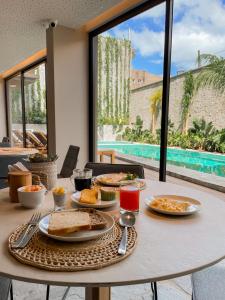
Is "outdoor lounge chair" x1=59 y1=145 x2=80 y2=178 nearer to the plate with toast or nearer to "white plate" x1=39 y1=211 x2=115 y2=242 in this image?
the plate with toast

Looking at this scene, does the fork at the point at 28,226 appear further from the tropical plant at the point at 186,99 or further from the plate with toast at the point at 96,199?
the tropical plant at the point at 186,99

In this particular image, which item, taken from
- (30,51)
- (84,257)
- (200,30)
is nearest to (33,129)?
(30,51)

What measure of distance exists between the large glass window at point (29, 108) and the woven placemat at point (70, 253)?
432cm

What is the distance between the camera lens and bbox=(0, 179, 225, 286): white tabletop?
0.61 metres

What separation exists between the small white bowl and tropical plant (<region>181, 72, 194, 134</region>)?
2.00 metres

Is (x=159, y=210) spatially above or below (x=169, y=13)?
below

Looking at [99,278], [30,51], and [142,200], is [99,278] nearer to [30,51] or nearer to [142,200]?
[142,200]

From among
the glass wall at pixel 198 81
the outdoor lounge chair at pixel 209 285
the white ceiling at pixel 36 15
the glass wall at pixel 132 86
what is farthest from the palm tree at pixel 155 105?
the outdoor lounge chair at pixel 209 285

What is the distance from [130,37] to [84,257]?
9.94ft

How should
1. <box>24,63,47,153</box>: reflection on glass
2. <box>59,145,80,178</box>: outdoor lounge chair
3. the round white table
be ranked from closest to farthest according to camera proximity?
1. the round white table
2. <box>59,145,80,178</box>: outdoor lounge chair
3. <box>24,63,47,153</box>: reflection on glass

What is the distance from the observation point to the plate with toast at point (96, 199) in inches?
41.6

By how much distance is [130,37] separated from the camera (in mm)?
3129

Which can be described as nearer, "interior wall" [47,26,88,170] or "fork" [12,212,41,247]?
"fork" [12,212,41,247]

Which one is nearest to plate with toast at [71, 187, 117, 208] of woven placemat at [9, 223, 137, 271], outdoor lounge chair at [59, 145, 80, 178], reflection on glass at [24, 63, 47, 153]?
woven placemat at [9, 223, 137, 271]
